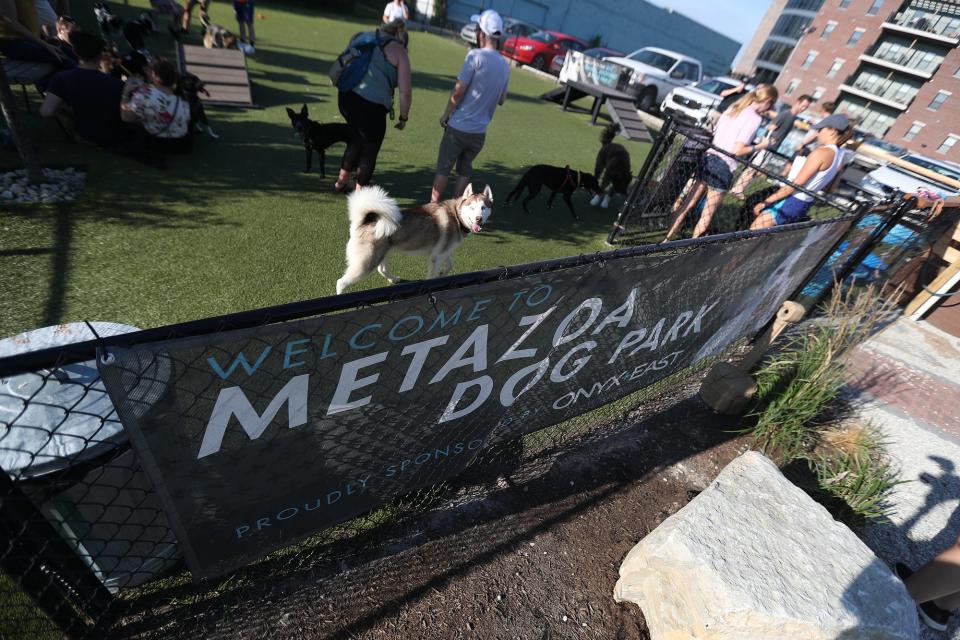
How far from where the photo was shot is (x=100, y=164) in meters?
4.70

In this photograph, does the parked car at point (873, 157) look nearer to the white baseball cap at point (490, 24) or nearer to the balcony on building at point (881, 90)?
the white baseball cap at point (490, 24)

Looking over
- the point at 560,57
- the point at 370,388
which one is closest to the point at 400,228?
the point at 370,388

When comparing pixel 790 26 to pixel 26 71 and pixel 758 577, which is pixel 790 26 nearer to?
pixel 26 71

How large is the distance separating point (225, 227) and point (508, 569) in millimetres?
4145

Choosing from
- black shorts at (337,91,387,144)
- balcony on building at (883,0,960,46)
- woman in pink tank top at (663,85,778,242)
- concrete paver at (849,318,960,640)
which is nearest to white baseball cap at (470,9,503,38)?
black shorts at (337,91,387,144)

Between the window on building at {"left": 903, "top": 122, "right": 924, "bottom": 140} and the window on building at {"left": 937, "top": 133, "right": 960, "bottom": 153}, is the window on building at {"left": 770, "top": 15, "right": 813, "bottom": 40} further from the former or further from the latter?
the window on building at {"left": 937, "top": 133, "right": 960, "bottom": 153}

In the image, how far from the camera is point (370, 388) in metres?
1.56

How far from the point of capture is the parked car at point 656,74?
16.3 metres

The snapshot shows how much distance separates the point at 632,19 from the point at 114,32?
4350cm

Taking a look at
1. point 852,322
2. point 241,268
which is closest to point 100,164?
point 241,268

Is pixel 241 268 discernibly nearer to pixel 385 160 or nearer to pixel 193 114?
pixel 193 114

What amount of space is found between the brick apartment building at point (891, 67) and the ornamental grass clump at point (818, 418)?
42.7 meters

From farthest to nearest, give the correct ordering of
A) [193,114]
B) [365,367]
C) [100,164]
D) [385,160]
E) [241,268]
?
[385,160]
[193,114]
[100,164]
[241,268]
[365,367]

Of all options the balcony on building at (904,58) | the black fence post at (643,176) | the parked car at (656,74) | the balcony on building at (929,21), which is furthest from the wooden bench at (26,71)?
the balcony on building at (904,58)
